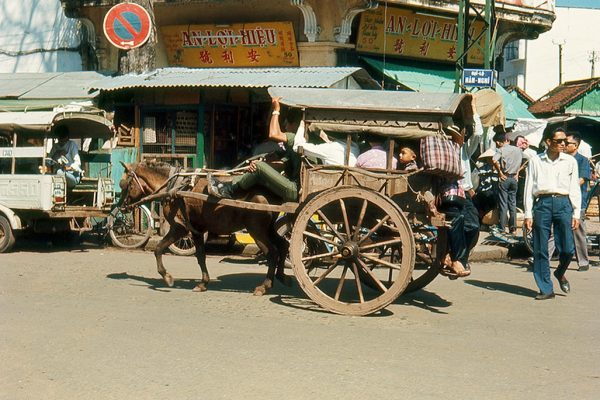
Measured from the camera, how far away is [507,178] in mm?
14820

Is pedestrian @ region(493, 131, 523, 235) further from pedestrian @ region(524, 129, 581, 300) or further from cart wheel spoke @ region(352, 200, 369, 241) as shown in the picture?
cart wheel spoke @ region(352, 200, 369, 241)

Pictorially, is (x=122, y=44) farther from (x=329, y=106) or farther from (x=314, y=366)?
(x=314, y=366)

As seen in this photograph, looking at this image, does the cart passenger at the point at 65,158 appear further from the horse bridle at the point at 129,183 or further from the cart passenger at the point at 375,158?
the cart passenger at the point at 375,158

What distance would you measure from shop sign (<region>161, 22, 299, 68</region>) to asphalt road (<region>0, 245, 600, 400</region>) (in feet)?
24.3

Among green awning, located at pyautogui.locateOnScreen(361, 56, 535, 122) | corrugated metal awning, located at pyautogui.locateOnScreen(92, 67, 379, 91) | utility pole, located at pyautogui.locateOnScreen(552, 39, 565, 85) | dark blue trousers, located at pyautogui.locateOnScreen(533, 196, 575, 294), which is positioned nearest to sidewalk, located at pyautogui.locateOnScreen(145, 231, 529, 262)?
corrugated metal awning, located at pyautogui.locateOnScreen(92, 67, 379, 91)

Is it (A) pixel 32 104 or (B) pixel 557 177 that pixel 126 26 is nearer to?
(A) pixel 32 104

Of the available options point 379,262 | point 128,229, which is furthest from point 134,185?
point 128,229

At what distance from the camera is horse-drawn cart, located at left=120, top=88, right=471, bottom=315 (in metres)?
7.60

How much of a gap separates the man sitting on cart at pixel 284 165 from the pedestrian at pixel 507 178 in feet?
23.0

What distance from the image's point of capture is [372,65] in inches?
666

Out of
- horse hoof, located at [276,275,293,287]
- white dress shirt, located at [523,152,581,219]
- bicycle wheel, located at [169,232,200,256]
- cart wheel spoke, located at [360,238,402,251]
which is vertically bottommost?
bicycle wheel, located at [169,232,200,256]

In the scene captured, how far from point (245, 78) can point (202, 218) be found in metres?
6.49

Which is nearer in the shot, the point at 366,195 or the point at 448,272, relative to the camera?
the point at 366,195

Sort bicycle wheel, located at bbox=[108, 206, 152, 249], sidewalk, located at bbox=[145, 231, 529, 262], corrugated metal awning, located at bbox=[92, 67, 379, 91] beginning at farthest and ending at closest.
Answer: corrugated metal awning, located at bbox=[92, 67, 379, 91], bicycle wheel, located at bbox=[108, 206, 152, 249], sidewalk, located at bbox=[145, 231, 529, 262]
